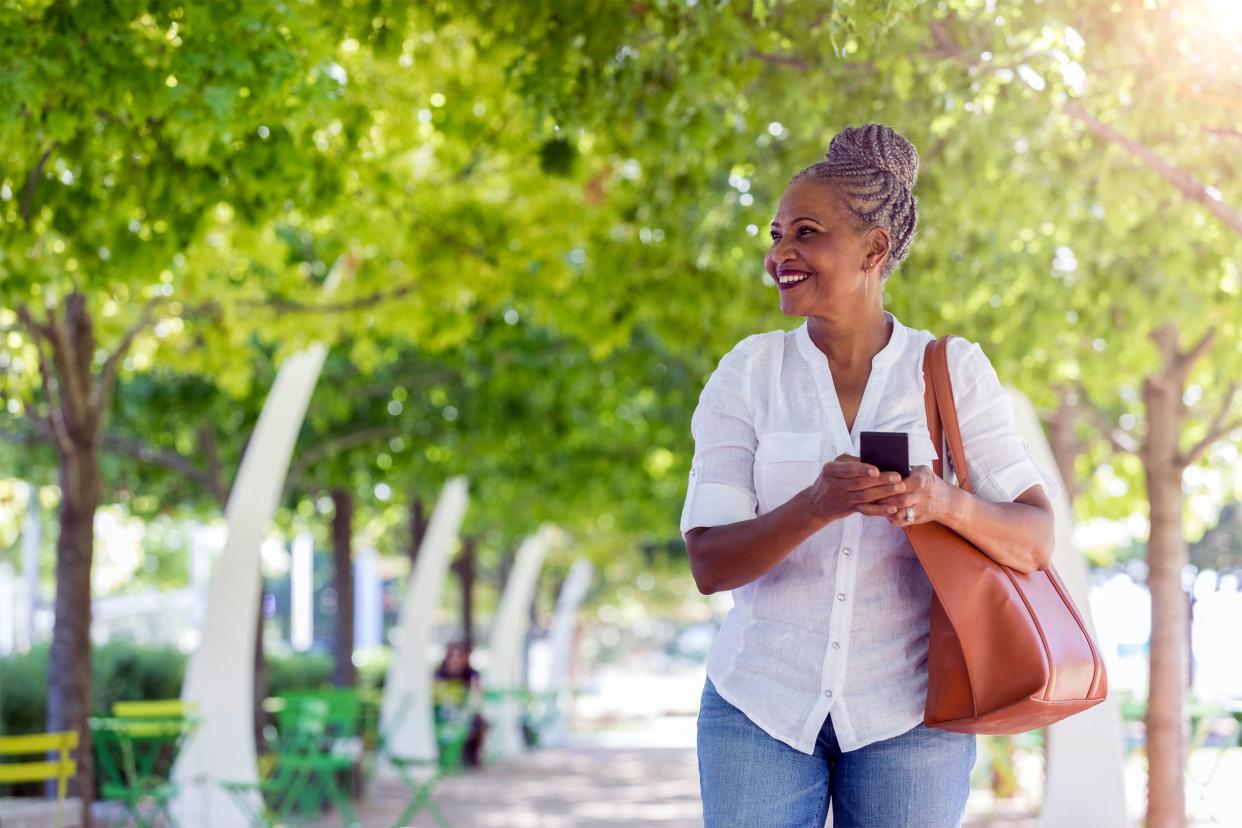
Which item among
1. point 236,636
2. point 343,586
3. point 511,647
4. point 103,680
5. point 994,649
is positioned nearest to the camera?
point 994,649

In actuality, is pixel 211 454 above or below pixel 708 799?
above

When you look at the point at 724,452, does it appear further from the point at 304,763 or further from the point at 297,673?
the point at 297,673

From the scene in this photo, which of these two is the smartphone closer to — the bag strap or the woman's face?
the bag strap

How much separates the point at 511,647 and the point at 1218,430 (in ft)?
61.2

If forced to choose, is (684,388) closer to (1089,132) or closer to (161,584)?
(1089,132)

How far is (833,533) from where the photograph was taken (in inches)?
99.4

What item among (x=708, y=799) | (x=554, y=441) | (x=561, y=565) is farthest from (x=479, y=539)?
(x=708, y=799)

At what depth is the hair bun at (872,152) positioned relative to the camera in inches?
103

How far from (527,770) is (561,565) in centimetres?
1479

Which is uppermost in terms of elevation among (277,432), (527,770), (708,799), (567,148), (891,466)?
(567,148)

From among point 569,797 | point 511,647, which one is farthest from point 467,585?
point 569,797

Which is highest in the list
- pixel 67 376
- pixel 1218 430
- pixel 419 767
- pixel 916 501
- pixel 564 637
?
pixel 67 376

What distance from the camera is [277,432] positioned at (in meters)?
12.5

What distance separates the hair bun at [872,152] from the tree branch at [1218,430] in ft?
28.4
